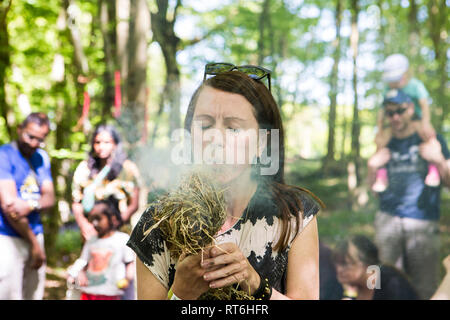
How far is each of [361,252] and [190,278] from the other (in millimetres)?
2538

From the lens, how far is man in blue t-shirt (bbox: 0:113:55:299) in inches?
129

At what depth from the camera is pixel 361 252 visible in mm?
3279

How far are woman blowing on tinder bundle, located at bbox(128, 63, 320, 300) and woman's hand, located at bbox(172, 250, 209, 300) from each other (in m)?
0.02

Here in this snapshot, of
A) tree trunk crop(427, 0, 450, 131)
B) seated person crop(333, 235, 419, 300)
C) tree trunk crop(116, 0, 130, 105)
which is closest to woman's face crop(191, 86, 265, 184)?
seated person crop(333, 235, 419, 300)

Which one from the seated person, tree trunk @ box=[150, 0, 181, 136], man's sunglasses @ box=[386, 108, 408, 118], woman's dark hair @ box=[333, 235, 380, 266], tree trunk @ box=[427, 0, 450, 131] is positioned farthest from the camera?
tree trunk @ box=[427, 0, 450, 131]

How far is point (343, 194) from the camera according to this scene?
8703 mm

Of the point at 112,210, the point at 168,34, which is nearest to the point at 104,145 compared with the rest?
the point at 112,210

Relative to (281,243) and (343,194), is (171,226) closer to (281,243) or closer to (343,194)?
(281,243)

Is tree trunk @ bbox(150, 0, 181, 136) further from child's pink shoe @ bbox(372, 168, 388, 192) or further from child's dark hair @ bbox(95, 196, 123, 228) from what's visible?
child's pink shoe @ bbox(372, 168, 388, 192)

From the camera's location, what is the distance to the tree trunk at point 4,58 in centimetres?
489

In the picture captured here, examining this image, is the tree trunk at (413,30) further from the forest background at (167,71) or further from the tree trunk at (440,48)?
the tree trunk at (440,48)
